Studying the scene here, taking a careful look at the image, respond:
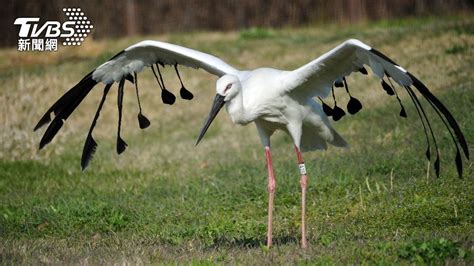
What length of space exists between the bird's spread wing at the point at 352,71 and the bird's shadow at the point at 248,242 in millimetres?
1159

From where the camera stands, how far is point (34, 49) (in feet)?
58.5

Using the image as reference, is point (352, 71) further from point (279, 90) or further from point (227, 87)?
point (227, 87)

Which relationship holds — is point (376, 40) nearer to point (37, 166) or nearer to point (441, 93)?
point (441, 93)

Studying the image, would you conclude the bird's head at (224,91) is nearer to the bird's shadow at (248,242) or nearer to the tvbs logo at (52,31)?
the bird's shadow at (248,242)

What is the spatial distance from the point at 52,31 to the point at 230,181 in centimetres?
1003

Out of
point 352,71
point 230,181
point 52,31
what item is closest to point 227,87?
point 352,71

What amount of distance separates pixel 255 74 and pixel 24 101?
8580 millimetres

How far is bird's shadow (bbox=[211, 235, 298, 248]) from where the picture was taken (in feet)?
21.5

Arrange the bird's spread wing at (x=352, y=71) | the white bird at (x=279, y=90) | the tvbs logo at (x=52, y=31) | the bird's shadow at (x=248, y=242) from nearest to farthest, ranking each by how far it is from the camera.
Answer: the bird's spread wing at (x=352, y=71), the white bird at (x=279, y=90), the bird's shadow at (x=248, y=242), the tvbs logo at (x=52, y=31)

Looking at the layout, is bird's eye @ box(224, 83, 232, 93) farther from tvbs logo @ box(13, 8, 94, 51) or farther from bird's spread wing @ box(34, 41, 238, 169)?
tvbs logo @ box(13, 8, 94, 51)

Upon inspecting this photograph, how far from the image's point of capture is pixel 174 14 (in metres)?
20.4

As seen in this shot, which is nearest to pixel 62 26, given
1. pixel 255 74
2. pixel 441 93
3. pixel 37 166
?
pixel 37 166

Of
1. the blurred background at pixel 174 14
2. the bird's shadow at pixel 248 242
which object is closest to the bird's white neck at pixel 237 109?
the bird's shadow at pixel 248 242

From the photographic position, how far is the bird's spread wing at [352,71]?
612 cm
